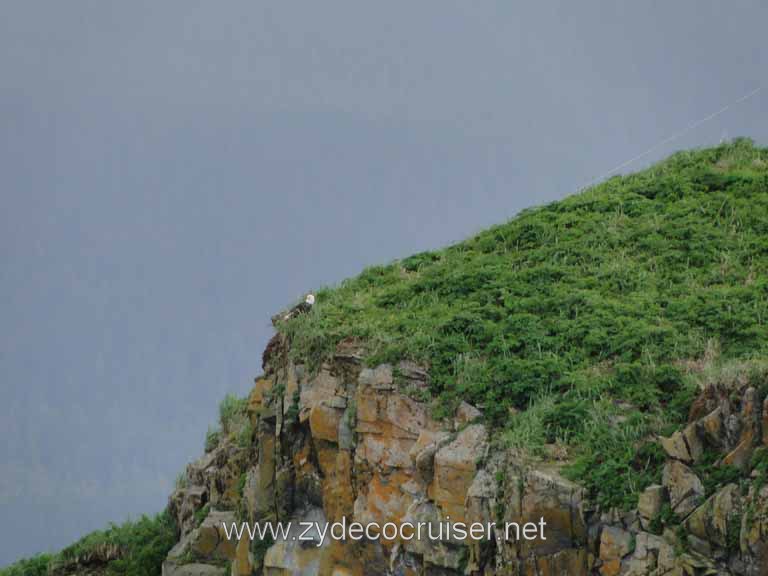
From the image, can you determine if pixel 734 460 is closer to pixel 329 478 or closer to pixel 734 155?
pixel 329 478

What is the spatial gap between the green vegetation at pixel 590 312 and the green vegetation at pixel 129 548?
596 centimetres

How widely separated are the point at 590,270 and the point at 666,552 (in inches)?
332

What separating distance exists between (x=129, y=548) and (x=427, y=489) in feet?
32.8

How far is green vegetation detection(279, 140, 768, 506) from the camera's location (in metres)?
15.3

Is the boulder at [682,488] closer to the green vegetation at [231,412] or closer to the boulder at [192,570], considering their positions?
the boulder at [192,570]

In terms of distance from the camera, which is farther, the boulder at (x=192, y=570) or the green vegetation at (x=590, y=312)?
the boulder at (x=192, y=570)

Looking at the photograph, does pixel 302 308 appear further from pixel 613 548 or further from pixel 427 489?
pixel 613 548

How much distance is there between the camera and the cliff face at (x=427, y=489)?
41.4 feet

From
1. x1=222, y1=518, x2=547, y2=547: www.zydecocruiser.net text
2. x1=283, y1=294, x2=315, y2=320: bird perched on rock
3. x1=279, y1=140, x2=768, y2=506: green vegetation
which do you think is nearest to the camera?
x1=222, y1=518, x2=547, y2=547: www.zydecocruiser.net text

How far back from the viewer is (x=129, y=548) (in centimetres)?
2333

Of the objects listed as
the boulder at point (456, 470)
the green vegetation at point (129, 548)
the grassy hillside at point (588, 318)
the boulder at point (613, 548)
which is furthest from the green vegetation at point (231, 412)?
the boulder at point (613, 548)

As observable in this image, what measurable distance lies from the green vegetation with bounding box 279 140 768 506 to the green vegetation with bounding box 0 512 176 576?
5958 mm

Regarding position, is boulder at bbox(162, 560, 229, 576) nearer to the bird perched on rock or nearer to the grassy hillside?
the grassy hillside

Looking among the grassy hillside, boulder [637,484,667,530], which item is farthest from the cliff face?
the grassy hillside
